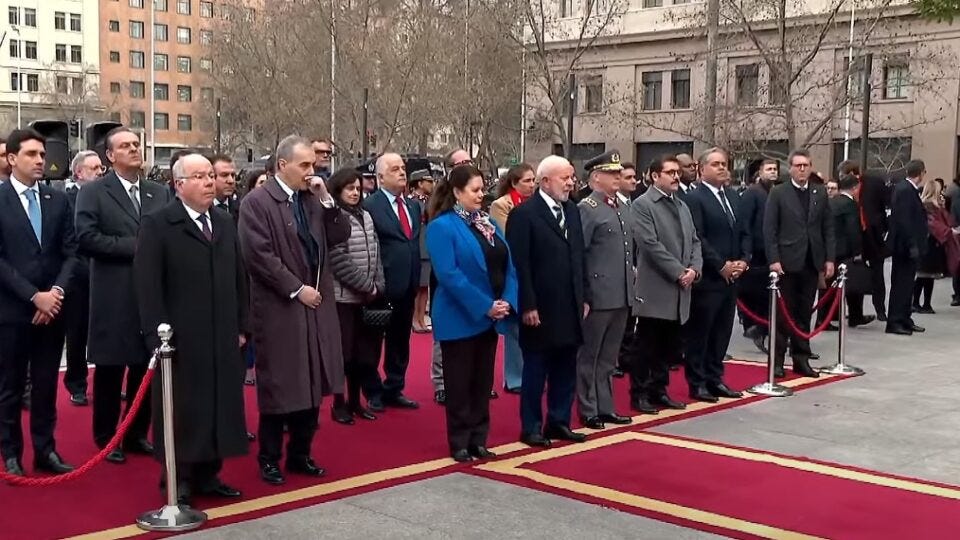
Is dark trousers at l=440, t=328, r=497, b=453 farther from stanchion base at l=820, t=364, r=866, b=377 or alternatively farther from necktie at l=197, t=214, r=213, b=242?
stanchion base at l=820, t=364, r=866, b=377

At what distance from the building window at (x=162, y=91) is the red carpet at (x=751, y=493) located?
280ft

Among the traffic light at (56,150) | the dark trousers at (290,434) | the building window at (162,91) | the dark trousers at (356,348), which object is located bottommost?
the dark trousers at (290,434)

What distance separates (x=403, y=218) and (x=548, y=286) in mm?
1783

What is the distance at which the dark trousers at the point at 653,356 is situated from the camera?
8.48m

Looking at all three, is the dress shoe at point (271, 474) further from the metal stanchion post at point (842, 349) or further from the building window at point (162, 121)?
the building window at point (162, 121)

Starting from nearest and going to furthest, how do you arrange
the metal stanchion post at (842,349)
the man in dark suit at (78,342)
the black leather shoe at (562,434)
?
the black leather shoe at (562,434) < the man in dark suit at (78,342) < the metal stanchion post at (842,349)

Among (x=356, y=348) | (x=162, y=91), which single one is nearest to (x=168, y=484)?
(x=356, y=348)

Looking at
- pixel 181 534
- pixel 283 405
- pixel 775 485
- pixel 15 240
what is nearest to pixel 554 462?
pixel 775 485

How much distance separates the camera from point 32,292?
20.1 feet

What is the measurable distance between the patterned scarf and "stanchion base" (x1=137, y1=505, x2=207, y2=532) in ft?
8.33

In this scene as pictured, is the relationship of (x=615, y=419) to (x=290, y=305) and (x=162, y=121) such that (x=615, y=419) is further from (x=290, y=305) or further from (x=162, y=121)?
(x=162, y=121)

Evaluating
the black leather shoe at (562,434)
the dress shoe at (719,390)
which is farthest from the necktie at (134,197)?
the dress shoe at (719,390)

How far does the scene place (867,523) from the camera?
5.62 m

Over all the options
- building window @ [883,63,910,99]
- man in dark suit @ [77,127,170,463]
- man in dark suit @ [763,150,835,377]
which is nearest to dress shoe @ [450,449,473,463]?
man in dark suit @ [77,127,170,463]
